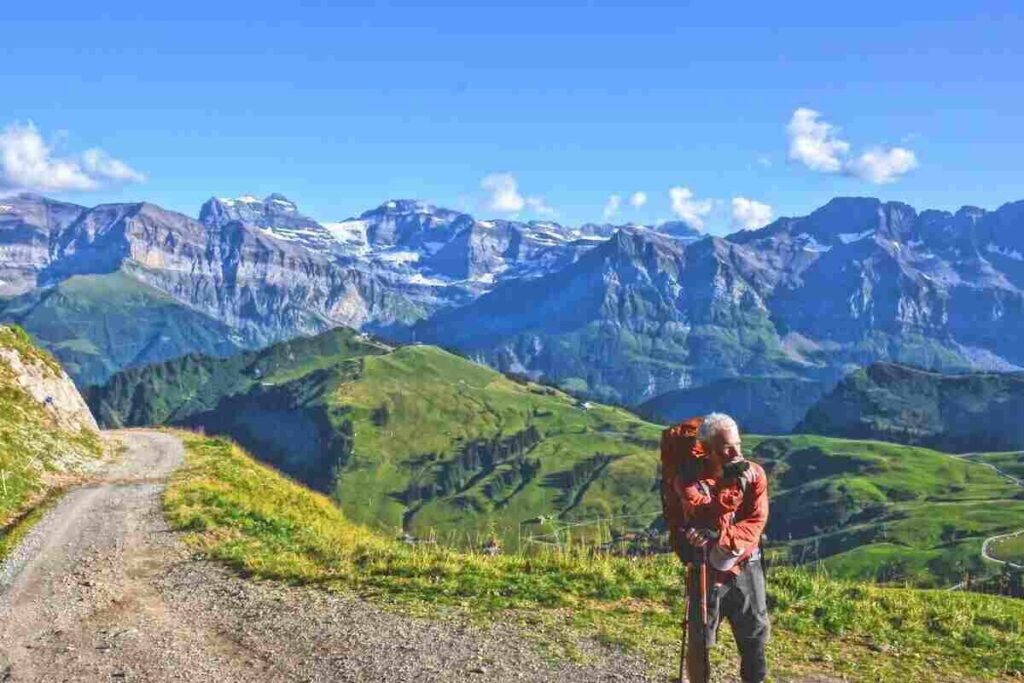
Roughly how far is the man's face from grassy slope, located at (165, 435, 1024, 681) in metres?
5.57

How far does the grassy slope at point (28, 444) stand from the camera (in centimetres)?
3372

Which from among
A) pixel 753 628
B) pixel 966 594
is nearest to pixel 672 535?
pixel 753 628

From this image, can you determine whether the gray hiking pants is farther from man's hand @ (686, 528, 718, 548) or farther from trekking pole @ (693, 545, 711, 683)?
man's hand @ (686, 528, 718, 548)

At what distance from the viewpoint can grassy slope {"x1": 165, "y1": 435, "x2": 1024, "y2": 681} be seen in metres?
16.8

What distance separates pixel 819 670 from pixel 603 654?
4.02 metres

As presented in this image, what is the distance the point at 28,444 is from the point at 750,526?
1496 inches

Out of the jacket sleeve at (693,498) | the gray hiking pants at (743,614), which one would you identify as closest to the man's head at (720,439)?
the jacket sleeve at (693,498)

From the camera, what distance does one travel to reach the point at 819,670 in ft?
52.7

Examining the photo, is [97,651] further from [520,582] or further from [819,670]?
[819,670]

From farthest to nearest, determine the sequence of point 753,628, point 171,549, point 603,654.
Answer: point 171,549 → point 603,654 → point 753,628

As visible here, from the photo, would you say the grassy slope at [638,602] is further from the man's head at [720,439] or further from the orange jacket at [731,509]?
the man's head at [720,439]

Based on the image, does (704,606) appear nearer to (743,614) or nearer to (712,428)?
(743,614)

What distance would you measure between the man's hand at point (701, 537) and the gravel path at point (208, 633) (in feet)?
15.4

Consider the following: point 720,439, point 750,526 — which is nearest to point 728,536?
point 750,526
